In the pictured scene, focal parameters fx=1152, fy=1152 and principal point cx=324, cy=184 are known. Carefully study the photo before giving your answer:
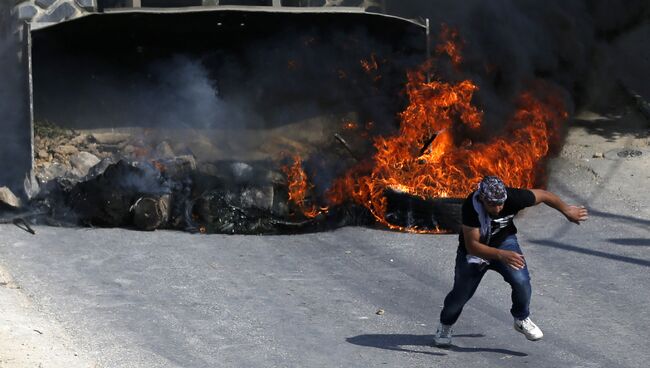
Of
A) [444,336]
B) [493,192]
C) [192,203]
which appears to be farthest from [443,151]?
[493,192]

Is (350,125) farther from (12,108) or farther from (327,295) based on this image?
(327,295)

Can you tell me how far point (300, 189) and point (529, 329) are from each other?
585 cm

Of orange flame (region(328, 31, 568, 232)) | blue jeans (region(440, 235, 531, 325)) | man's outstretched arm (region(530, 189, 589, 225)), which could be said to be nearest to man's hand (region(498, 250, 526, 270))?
blue jeans (region(440, 235, 531, 325))

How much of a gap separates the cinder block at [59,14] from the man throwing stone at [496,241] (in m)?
8.45

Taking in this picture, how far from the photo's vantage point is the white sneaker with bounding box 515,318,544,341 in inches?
380

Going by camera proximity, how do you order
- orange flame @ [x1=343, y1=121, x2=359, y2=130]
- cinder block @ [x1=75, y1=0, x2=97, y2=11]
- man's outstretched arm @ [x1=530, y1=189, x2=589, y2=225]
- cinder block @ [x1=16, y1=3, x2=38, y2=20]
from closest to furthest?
1. man's outstretched arm @ [x1=530, y1=189, x2=589, y2=225]
2. cinder block @ [x1=16, y1=3, x2=38, y2=20]
3. cinder block @ [x1=75, y1=0, x2=97, y2=11]
4. orange flame @ [x1=343, y1=121, x2=359, y2=130]

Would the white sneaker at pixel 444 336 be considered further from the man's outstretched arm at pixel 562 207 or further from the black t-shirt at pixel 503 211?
the man's outstretched arm at pixel 562 207

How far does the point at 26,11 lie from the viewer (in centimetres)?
1591

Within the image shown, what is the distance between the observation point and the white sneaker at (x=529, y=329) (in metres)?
9.64

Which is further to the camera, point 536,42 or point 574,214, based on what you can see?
Result: point 536,42

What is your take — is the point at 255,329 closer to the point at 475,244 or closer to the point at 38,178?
the point at 475,244

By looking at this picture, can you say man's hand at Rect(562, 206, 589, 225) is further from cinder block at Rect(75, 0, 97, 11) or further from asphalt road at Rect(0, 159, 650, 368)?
cinder block at Rect(75, 0, 97, 11)

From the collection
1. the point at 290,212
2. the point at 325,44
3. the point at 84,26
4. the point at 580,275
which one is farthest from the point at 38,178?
the point at 580,275

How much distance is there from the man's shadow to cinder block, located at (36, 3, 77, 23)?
7.91m
